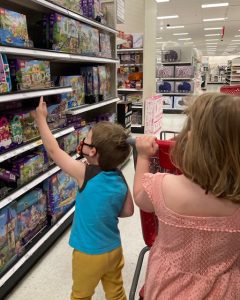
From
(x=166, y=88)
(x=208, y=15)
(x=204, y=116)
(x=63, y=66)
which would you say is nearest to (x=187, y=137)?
(x=204, y=116)

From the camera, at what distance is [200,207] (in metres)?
0.92

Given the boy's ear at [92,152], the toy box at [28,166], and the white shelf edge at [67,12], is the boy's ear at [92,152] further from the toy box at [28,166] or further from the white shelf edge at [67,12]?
the white shelf edge at [67,12]

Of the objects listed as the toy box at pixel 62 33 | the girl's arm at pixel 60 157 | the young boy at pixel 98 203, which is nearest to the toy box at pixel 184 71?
the toy box at pixel 62 33

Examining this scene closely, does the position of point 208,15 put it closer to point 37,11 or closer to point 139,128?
point 139,128

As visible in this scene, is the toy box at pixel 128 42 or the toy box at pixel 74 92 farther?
the toy box at pixel 128 42

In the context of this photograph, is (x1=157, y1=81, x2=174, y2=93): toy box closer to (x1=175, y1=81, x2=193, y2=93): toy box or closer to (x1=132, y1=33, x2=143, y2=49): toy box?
(x1=175, y1=81, x2=193, y2=93): toy box

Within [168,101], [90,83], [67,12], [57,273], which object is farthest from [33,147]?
[168,101]

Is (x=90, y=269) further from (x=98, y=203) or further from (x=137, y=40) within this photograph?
(x=137, y=40)

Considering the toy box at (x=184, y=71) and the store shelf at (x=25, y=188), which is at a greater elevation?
the toy box at (x=184, y=71)

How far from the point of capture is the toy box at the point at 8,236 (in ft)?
6.09

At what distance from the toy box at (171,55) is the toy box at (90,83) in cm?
731

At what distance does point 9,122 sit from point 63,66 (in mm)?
1541

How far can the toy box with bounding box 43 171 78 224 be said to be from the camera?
242cm

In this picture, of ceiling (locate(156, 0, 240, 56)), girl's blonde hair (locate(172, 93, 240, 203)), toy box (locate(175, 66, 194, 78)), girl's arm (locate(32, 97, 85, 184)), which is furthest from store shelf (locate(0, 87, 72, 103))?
ceiling (locate(156, 0, 240, 56))
